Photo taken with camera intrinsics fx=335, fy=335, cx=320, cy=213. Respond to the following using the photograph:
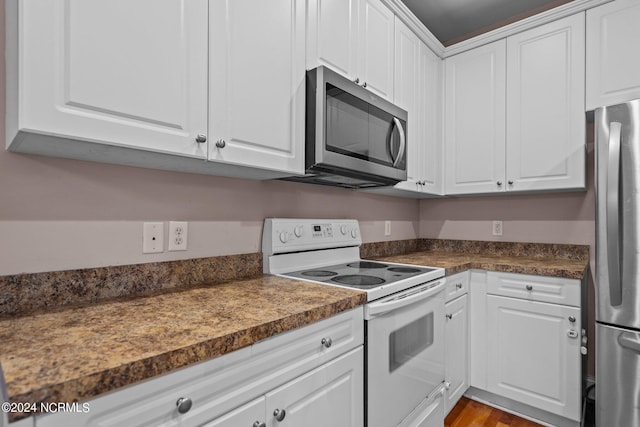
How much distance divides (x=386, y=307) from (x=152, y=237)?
93cm

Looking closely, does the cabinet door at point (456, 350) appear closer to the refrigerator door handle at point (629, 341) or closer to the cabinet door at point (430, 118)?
the refrigerator door handle at point (629, 341)

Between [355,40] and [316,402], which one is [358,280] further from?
[355,40]

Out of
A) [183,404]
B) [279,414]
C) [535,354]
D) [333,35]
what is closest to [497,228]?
[535,354]

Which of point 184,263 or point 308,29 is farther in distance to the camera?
point 308,29

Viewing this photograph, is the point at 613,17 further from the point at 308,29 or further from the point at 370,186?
the point at 308,29

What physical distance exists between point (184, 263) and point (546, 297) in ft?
6.21

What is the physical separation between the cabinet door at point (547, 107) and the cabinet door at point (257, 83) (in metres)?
1.64

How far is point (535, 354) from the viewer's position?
1.90m

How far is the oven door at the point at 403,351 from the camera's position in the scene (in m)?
1.26

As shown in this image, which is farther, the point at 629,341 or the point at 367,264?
the point at 367,264

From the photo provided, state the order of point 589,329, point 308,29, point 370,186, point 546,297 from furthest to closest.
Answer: point 589,329, point 370,186, point 546,297, point 308,29

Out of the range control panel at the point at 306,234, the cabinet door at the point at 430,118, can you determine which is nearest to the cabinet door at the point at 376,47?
the cabinet door at the point at 430,118

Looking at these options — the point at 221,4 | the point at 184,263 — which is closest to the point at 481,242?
the point at 184,263

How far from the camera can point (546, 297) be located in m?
1.86
